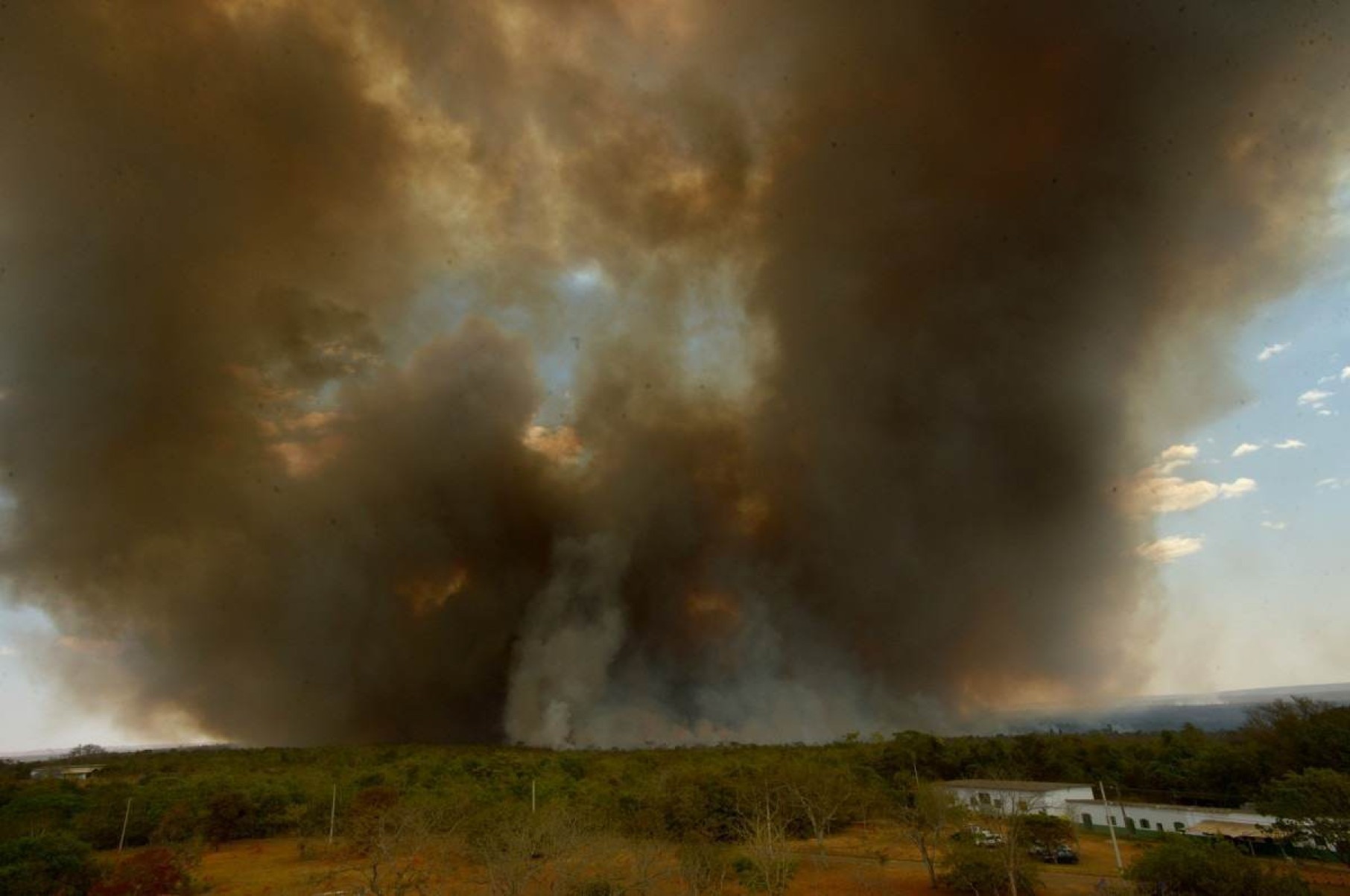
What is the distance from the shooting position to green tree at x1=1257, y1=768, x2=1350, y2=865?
26.5 m

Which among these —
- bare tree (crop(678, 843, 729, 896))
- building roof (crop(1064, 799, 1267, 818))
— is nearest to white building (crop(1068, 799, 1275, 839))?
building roof (crop(1064, 799, 1267, 818))

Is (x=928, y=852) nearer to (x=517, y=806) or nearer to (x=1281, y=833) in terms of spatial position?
(x=1281, y=833)

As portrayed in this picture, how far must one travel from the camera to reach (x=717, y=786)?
37.6m

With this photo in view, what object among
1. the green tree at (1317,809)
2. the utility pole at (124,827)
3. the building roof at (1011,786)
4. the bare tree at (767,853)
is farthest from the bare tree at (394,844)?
the green tree at (1317,809)

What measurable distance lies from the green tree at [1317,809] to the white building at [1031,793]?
1182cm

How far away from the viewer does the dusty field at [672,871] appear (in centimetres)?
2573

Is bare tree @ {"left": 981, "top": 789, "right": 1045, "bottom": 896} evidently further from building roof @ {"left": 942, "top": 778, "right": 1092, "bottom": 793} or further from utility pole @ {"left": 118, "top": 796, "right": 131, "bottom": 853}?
utility pole @ {"left": 118, "top": 796, "right": 131, "bottom": 853}

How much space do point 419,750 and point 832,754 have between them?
166ft

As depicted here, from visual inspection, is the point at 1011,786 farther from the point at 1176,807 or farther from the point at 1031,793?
the point at 1176,807

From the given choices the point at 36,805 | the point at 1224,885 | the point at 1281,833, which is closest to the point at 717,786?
the point at 1224,885

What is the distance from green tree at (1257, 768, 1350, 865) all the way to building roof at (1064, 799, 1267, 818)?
5.71 m

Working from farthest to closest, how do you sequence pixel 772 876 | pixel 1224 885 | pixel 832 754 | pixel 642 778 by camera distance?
pixel 832 754 < pixel 642 778 < pixel 772 876 < pixel 1224 885

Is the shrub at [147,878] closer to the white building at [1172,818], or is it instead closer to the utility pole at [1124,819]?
the white building at [1172,818]

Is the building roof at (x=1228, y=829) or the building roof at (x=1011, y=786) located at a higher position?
the building roof at (x=1011, y=786)
